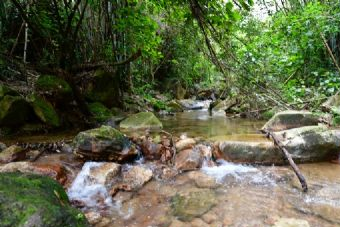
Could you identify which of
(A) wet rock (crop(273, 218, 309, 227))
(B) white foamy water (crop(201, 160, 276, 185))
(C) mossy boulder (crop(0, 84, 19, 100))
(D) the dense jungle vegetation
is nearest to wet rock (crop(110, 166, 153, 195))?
(B) white foamy water (crop(201, 160, 276, 185))

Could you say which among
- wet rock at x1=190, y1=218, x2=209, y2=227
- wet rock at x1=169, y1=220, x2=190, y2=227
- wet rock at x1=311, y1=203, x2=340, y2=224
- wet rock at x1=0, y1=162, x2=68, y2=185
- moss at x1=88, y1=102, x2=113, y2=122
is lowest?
wet rock at x1=169, y1=220, x2=190, y2=227

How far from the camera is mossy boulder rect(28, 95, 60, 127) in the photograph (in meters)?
5.08

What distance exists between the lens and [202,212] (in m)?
2.69

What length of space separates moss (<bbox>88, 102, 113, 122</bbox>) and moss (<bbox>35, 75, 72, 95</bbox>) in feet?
3.02

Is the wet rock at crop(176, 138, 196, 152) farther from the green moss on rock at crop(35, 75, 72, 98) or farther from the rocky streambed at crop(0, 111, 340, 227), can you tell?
the green moss on rock at crop(35, 75, 72, 98)

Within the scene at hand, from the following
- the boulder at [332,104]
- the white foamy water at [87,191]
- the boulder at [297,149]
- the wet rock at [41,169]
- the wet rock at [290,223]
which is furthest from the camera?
the boulder at [332,104]

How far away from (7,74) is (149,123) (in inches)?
112

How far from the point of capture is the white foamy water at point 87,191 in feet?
9.89

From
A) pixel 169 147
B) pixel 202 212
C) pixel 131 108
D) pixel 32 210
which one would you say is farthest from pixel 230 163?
pixel 131 108

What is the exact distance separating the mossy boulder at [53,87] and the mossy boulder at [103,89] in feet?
3.59

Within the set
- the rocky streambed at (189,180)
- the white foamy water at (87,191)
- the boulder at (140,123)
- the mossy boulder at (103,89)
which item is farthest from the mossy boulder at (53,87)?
the white foamy water at (87,191)

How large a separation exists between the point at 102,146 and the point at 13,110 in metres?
1.93

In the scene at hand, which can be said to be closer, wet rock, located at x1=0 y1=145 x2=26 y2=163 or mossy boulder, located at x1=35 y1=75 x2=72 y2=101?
wet rock, located at x1=0 y1=145 x2=26 y2=163

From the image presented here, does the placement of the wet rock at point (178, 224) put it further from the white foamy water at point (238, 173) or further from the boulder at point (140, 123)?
the boulder at point (140, 123)
